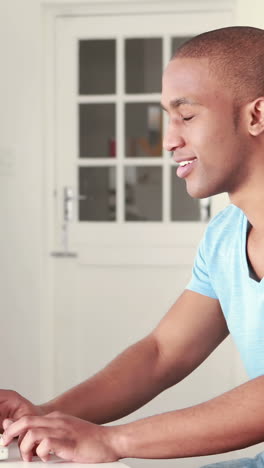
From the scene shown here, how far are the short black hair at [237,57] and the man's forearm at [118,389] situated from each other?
49 centimetres

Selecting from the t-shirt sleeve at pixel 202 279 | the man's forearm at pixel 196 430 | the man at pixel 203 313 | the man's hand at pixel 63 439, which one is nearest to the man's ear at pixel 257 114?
the man at pixel 203 313

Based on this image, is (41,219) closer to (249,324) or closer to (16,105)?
(16,105)

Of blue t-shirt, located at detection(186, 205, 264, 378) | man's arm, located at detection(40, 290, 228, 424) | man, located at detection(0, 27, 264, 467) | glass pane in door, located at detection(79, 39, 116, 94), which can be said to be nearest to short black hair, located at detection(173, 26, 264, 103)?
man, located at detection(0, 27, 264, 467)

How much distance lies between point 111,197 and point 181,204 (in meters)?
0.39

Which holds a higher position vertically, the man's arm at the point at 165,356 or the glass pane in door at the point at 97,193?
the glass pane in door at the point at 97,193

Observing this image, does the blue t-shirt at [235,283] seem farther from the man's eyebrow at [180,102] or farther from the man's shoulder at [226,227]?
the man's eyebrow at [180,102]

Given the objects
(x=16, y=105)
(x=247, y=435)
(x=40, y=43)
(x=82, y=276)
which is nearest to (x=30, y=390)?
(x=82, y=276)

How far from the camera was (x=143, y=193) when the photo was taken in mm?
4977

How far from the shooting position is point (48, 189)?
4.96 m

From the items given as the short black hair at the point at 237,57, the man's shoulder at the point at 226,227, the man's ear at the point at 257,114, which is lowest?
the man's shoulder at the point at 226,227

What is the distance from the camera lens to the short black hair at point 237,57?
1.44 meters

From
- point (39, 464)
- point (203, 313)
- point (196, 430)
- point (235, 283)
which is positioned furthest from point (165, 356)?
point (39, 464)

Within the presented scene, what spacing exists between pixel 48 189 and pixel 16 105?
479 mm

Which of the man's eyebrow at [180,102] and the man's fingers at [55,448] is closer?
the man's fingers at [55,448]
